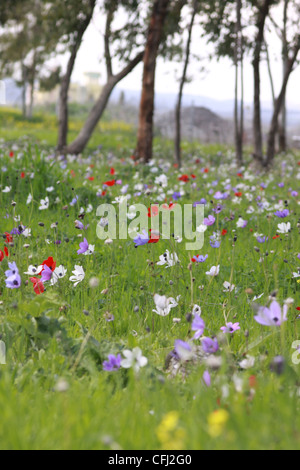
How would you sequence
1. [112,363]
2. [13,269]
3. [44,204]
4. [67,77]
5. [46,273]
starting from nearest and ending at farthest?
[112,363] → [13,269] → [46,273] → [44,204] → [67,77]

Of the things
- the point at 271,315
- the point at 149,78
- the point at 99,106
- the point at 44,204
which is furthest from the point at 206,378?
the point at 99,106

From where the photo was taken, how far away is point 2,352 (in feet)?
7.07

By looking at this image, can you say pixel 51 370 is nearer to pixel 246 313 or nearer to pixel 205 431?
pixel 205 431

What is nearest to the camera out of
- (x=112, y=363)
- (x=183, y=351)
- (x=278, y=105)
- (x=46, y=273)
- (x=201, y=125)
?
(x=183, y=351)

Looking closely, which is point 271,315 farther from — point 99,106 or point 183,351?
point 99,106

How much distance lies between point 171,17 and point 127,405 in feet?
46.8

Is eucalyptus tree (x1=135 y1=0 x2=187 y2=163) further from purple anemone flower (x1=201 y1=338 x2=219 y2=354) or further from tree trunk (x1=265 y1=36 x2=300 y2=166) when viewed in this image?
purple anemone flower (x1=201 y1=338 x2=219 y2=354)

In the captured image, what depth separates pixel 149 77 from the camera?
11750 mm

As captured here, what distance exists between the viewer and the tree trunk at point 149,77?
11.6 metres

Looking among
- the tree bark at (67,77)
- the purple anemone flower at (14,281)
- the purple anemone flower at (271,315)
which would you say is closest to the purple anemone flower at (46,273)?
the purple anemone flower at (14,281)

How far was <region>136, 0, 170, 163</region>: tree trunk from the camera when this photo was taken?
455 inches

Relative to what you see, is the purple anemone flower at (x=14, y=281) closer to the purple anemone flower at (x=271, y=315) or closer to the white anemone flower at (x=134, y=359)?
the white anemone flower at (x=134, y=359)

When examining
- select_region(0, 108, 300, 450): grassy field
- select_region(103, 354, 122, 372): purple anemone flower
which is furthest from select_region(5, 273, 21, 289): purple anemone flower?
select_region(103, 354, 122, 372): purple anemone flower
